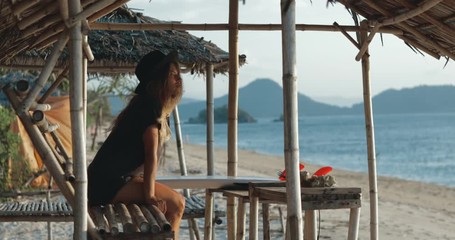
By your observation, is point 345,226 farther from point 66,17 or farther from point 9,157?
point 66,17

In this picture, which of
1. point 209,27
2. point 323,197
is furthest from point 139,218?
point 209,27

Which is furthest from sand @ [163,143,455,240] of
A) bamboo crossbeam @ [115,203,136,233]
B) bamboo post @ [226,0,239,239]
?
bamboo crossbeam @ [115,203,136,233]

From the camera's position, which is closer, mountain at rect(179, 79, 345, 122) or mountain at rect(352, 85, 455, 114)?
mountain at rect(352, 85, 455, 114)

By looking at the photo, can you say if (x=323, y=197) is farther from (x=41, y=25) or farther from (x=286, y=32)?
(x=41, y=25)

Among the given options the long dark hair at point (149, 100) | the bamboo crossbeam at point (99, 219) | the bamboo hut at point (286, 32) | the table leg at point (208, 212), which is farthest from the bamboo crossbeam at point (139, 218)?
the table leg at point (208, 212)

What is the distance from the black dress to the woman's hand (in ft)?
0.57

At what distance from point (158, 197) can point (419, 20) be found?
1927 millimetres

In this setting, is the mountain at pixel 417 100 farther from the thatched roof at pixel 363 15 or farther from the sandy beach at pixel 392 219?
the thatched roof at pixel 363 15

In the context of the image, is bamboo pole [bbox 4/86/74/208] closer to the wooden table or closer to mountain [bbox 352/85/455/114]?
the wooden table

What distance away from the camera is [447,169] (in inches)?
1444

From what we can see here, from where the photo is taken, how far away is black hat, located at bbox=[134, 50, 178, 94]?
399 cm

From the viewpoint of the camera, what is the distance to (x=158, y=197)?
3912 millimetres

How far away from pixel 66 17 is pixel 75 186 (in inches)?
29.1

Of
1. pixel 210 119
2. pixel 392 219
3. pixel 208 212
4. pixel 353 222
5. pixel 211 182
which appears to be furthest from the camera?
pixel 392 219
